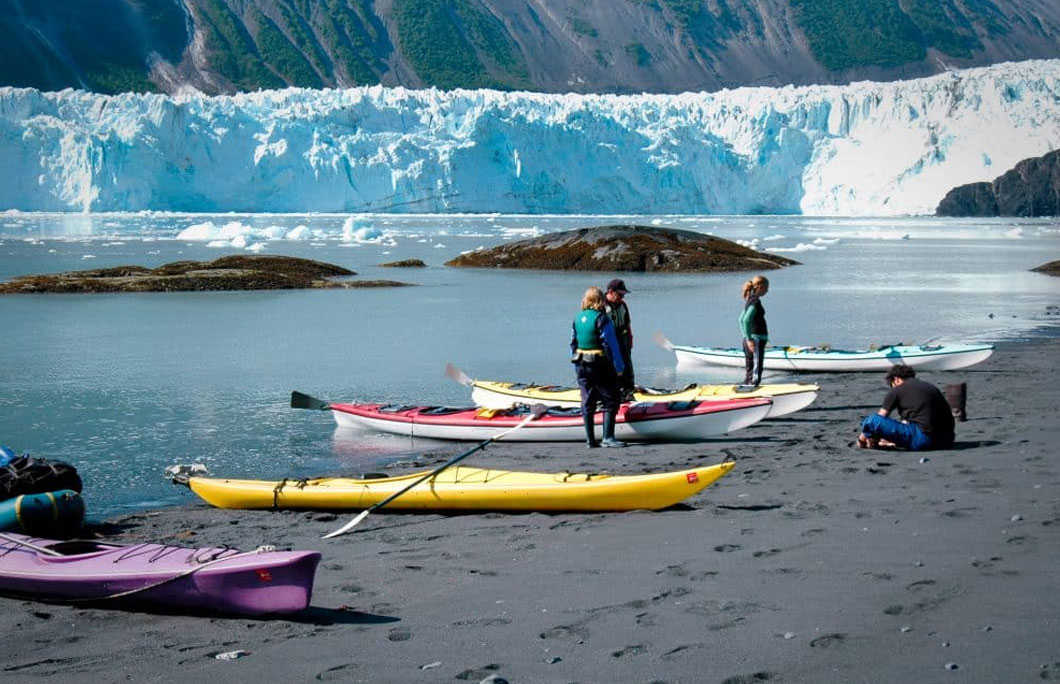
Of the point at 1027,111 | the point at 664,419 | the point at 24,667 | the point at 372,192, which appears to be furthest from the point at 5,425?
the point at 1027,111

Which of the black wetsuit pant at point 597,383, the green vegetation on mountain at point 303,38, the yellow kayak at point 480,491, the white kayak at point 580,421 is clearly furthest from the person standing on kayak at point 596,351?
the green vegetation on mountain at point 303,38

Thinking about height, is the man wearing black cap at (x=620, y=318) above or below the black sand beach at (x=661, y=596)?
above

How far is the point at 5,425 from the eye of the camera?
9.42 m

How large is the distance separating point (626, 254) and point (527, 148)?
→ 31504mm

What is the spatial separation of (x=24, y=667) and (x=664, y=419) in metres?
5.12

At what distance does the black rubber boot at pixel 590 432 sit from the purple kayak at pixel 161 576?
153 inches

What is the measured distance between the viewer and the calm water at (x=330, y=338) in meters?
8.78

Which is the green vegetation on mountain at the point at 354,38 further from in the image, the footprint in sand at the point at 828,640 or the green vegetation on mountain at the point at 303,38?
the footprint in sand at the point at 828,640

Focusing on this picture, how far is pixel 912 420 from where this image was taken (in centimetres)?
732

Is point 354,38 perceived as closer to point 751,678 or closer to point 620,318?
point 620,318

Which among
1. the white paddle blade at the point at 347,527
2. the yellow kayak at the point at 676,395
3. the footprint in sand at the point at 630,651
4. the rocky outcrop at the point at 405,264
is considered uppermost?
the rocky outcrop at the point at 405,264

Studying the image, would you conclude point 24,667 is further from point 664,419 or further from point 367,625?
point 664,419

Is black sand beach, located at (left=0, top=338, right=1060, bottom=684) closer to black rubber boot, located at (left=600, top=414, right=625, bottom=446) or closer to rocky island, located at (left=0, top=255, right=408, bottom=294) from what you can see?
black rubber boot, located at (left=600, top=414, right=625, bottom=446)

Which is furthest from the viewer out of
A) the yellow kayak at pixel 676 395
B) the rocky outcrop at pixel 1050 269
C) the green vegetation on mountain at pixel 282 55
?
the green vegetation on mountain at pixel 282 55
